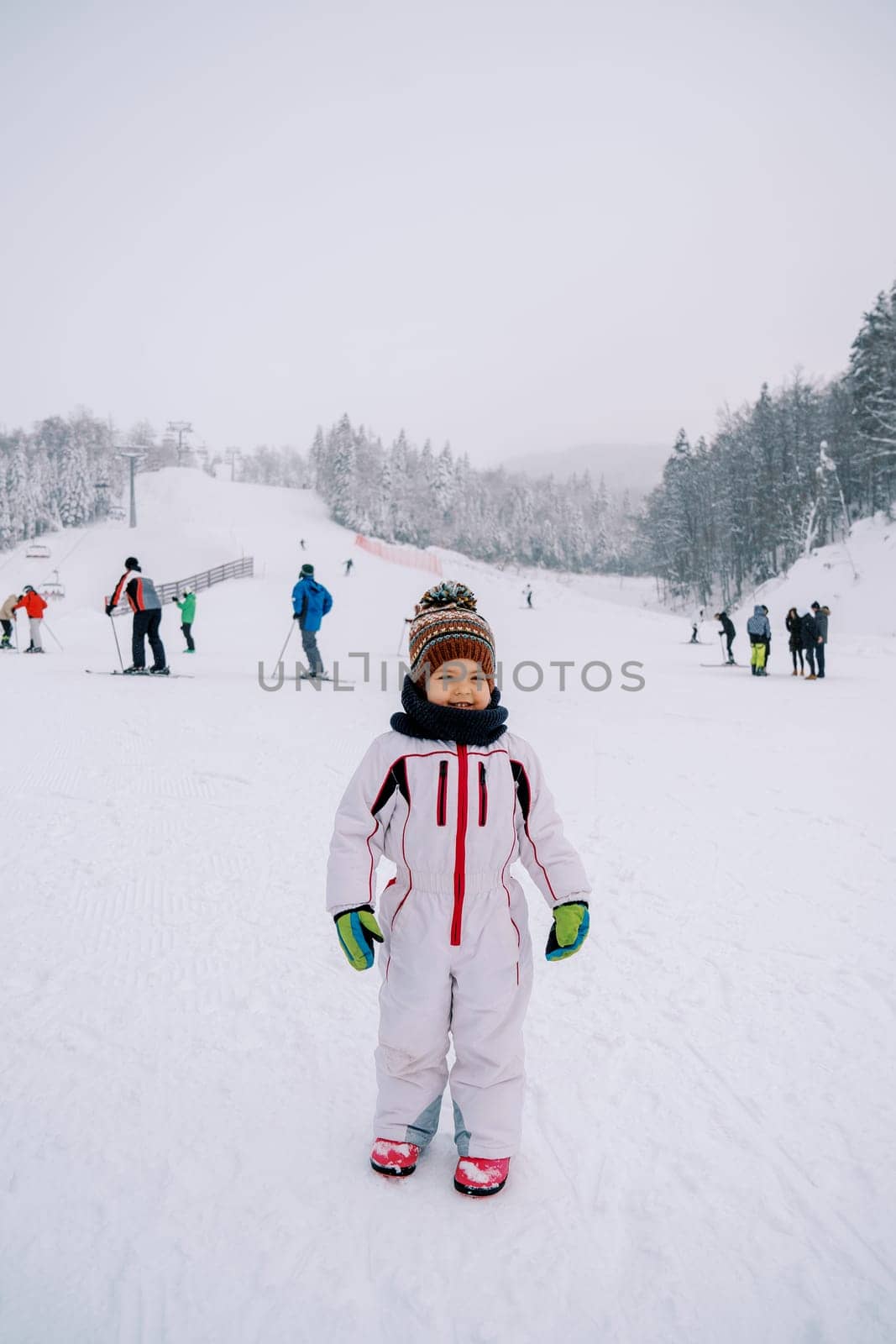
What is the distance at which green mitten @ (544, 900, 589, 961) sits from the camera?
227 cm

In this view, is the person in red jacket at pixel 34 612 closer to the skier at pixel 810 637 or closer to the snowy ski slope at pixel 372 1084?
the snowy ski slope at pixel 372 1084

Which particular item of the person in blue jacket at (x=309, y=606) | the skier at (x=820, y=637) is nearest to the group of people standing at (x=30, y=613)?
the person in blue jacket at (x=309, y=606)

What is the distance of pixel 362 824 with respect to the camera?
2.28 metres

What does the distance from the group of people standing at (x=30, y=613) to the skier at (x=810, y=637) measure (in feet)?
54.7

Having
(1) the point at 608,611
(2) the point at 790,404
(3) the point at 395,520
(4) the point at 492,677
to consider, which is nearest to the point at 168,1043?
(4) the point at 492,677

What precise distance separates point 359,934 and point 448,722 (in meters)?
0.68

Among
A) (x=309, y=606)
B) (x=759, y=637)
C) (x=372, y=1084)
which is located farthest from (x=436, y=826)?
(x=759, y=637)

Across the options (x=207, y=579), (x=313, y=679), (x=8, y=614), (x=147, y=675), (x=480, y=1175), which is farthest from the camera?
(x=207, y=579)

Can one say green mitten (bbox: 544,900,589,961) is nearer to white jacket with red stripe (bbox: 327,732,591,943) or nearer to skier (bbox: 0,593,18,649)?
white jacket with red stripe (bbox: 327,732,591,943)

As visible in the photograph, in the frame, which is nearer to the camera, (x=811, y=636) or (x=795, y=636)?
(x=811, y=636)

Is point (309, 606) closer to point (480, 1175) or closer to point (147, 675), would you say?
point (147, 675)

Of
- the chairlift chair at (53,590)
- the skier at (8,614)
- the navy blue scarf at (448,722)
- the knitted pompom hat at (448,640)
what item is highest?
the chairlift chair at (53,590)

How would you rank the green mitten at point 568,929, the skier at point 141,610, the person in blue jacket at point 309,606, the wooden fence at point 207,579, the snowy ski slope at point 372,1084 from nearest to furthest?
the snowy ski slope at point 372,1084, the green mitten at point 568,929, the skier at point 141,610, the person in blue jacket at point 309,606, the wooden fence at point 207,579

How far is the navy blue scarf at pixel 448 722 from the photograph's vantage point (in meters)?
2.24
